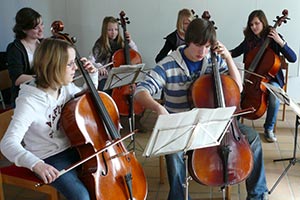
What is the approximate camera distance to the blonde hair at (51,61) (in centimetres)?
164

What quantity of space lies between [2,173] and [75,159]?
1.20ft

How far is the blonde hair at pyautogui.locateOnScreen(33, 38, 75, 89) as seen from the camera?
1643 millimetres

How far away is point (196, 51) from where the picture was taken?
77.4 inches

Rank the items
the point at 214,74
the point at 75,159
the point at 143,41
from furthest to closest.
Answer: the point at 143,41
the point at 214,74
the point at 75,159

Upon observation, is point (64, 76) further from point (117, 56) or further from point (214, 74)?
point (117, 56)

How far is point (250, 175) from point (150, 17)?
2.60 meters

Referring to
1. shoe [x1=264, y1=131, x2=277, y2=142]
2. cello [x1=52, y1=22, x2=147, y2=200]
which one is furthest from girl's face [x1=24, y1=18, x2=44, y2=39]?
shoe [x1=264, y1=131, x2=277, y2=142]

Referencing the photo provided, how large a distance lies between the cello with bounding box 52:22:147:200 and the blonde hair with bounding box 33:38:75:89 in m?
0.14

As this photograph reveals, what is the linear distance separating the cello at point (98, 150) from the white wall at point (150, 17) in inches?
102

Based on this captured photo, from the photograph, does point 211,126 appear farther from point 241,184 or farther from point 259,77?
point 259,77

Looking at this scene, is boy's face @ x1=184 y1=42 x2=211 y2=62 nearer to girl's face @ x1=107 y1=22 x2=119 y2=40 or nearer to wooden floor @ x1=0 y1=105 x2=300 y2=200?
wooden floor @ x1=0 y1=105 x2=300 y2=200

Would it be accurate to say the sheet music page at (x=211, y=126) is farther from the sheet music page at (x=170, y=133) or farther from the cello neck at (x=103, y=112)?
the cello neck at (x=103, y=112)

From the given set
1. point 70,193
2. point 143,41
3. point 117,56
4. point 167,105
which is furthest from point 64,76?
point 143,41

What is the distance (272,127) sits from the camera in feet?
10.7
